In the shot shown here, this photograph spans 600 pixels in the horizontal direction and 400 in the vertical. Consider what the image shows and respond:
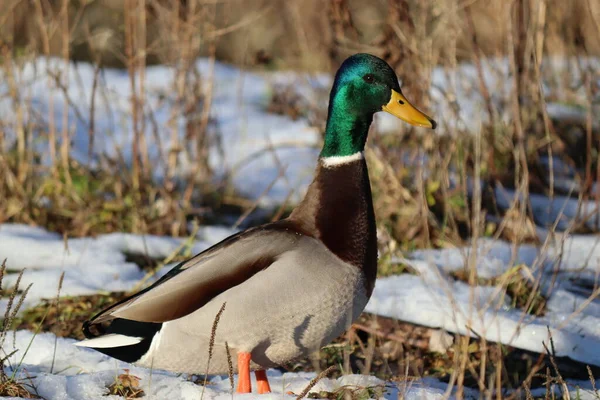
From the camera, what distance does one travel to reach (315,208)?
3.46 metres

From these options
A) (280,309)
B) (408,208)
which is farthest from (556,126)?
(280,309)

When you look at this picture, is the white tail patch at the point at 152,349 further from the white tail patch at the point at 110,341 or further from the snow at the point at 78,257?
the snow at the point at 78,257

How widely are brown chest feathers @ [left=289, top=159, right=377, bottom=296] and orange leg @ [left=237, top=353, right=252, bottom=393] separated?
1.57 feet

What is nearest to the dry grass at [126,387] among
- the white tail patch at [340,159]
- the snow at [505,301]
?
the white tail patch at [340,159]

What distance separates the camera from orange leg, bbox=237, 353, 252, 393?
3262 millimetres

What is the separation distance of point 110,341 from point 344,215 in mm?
938

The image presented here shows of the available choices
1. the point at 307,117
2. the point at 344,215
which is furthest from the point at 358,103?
the point at 307,117

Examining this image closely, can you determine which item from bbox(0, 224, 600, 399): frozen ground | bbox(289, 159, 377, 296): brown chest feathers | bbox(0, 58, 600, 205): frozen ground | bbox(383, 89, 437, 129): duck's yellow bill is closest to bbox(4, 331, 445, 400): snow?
bbox(0, 224, 600, 399): frozen ground

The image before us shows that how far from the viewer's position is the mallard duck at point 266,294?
3.19 m

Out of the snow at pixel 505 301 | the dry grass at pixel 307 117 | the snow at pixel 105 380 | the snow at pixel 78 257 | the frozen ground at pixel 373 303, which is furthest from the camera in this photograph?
the dry grass at pixel 307 117

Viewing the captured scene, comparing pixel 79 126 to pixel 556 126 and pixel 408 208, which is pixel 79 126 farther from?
pixel 556 126

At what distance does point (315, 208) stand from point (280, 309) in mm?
464

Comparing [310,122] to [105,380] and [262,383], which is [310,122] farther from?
[105,380]

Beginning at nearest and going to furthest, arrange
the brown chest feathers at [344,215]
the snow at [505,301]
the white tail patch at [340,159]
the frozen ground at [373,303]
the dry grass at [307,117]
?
the frozen ground at [373,303]
the brown chest feathers at [344,215]
the white tail patch at [340,159]
the snow at [505,301]
the dry grass at [307,117]
